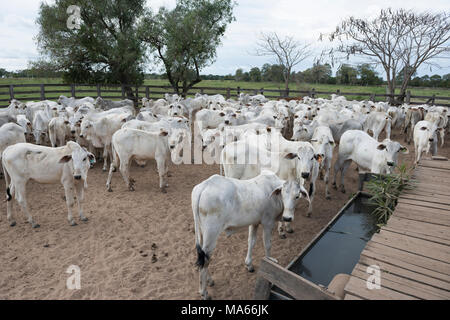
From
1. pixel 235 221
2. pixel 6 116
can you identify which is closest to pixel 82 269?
pixel 235 221

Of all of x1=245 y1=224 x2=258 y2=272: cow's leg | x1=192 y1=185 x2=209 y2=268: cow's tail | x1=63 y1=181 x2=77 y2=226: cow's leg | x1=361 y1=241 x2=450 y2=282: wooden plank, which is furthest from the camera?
x1=63 y1=181 x2=77 y2=226: cow's leg

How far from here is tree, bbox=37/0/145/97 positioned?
21.4 m

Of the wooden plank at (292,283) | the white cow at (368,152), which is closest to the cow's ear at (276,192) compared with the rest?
the wooden plank at (292,283)

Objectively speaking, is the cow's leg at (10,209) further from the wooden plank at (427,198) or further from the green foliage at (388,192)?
the wooden plank at (427,198)

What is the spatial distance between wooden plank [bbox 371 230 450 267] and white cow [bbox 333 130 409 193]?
126 inches

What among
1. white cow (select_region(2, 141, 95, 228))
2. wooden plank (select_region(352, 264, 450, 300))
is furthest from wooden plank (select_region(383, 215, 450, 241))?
white cow (select_region(2, 141, 95, 228))

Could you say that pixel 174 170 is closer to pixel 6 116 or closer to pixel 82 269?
pixel 82 269

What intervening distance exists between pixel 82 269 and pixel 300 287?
12.4 ft

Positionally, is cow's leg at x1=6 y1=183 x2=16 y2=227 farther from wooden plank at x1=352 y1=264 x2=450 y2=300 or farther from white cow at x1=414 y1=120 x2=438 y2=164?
white cow at x1=414 y1=120 x2=438 y2=164

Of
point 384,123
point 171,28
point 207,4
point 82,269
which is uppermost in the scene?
point 207,4

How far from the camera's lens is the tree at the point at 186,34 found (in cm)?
2314

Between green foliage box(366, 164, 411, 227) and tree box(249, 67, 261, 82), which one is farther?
tree box(249, 67, 261, 82)

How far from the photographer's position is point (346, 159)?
851 cm

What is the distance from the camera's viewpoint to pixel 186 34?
23.1 meters
